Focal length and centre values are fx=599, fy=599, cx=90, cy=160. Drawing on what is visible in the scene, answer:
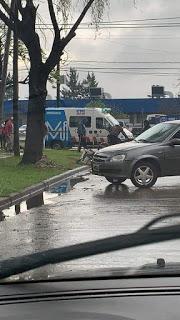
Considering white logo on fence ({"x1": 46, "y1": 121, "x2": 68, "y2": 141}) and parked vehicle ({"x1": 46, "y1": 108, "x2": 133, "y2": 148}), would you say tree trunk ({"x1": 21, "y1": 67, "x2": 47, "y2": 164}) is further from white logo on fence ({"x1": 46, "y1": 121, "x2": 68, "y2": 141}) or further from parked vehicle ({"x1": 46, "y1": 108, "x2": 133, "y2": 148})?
white logo on fence ({"x1": 46, "y1": 121, "x2": 68, "y2": 141})

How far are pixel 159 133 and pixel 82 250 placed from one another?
13.2 metres

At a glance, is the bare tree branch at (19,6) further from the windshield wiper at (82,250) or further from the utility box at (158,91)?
the utility box at (158,91)

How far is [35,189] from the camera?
14.8 m

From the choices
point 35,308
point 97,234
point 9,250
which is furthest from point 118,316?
point 97,234

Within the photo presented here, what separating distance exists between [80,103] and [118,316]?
220ft

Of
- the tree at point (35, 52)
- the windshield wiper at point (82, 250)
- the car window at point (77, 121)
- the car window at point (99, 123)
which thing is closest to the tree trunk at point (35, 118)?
the tree at point (35, 52)

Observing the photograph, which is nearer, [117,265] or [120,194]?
[117,265]

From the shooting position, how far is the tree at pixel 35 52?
2022 centimetres

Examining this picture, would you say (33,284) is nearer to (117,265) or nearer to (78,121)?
(117,265)

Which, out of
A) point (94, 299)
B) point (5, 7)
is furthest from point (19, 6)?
point (94, 299)

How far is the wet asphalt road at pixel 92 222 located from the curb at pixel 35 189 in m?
0.55

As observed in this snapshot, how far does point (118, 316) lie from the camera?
2006 mm

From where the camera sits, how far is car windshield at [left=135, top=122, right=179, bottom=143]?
15.3 meters

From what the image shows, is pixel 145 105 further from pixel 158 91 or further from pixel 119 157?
pixel 119 157
